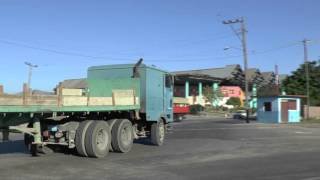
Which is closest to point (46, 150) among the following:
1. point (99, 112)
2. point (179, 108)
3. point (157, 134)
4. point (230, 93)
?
point (99, 112)

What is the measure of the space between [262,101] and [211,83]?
4422 cm

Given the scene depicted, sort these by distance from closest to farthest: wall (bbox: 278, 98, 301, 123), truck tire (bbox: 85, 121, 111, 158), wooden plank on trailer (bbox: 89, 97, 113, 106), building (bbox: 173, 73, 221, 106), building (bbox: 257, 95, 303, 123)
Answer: truck tire (bbox: 85, 121, 111, 158), wooden plank on trailer (bbox: 89, 97, 113, 106), building (bbox: 257, 95, 303, 123), wall (bbox: 278, 98, 301, 123), building (bbox: 173, 73, 221, 106)

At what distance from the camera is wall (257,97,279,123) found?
54.1 metres

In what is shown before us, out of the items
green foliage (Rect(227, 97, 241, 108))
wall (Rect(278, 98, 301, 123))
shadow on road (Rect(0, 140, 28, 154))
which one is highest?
green foliage (Rect(227, 97, 241, 108))

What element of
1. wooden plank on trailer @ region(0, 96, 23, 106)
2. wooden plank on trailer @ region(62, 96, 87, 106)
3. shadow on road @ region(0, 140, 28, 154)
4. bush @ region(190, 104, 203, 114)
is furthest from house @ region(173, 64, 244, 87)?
wooden plank on trailer @ region(0, 96, 23, 106)

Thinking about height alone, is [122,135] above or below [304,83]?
below

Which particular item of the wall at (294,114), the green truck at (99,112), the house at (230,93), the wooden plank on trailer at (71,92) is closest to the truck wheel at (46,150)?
the green truck at (99,112)

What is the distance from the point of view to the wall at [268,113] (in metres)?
54.1

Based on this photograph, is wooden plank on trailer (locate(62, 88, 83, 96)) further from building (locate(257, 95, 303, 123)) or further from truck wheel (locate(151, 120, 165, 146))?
building (locate(257, 95, 303, 123))

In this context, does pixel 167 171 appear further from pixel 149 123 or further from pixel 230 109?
pixel 230 109

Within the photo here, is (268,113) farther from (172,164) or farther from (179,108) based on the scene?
(172,164)

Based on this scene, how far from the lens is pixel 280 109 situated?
54031 millimetres

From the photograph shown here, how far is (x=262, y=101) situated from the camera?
5578cm

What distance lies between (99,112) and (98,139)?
110 cm
